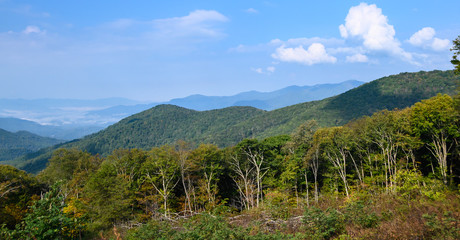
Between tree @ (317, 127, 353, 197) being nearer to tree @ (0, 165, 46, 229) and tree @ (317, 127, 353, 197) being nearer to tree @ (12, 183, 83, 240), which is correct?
tree @ (12, 183, 83, 240)

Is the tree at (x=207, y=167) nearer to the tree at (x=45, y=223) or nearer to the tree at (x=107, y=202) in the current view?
the tree at (x=107, y=202)

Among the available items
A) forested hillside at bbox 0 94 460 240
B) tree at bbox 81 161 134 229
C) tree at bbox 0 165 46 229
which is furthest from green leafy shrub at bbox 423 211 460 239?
tree at bbox 0 165 46 229

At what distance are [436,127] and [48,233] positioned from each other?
29.0 m

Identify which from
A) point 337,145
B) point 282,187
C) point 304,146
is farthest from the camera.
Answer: point 304,146

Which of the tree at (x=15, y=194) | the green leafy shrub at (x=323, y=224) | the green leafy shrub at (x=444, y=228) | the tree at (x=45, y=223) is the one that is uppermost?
the tree at (x=45, y=223)

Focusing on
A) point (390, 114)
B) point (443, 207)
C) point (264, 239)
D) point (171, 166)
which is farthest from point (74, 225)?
point (390, 114)

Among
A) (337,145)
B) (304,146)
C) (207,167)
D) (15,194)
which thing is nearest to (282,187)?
(304,146)

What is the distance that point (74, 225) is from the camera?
275 inches

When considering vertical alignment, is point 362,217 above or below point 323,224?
above

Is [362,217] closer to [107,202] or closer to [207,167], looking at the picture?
[107,202]

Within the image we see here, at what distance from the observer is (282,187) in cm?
2734

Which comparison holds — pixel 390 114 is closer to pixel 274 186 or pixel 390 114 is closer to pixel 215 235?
pixel 274 186

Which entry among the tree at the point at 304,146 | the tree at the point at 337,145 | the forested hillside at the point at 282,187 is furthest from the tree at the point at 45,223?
the tree at the point at 337,145

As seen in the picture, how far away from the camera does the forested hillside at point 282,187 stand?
23.1 ft
